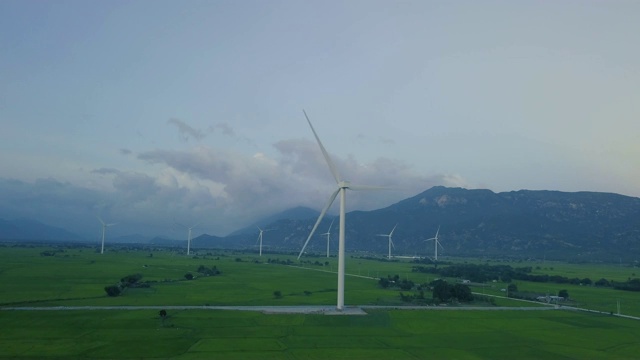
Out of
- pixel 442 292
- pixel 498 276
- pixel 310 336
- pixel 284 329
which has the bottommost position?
pixel 310 336

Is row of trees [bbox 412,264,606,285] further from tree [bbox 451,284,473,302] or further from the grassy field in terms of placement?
the grassy field

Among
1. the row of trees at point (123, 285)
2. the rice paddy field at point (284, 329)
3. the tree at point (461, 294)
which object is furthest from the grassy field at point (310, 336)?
the row of trees at point (123, 285)

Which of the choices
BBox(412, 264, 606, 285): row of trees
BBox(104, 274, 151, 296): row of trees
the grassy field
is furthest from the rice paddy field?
BBox(412, 264, 606, 285): row of trees

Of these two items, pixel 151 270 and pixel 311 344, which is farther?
pixel 151 270

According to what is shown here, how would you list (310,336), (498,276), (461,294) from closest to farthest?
(310,336), (461,294), (498,276)

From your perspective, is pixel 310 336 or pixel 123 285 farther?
pixel 123 285

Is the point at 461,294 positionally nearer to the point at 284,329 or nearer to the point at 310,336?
the point at 284,329

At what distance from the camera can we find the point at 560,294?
4439 inches

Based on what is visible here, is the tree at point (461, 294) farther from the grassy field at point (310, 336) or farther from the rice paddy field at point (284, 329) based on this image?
the grassy field at point (310, 336)

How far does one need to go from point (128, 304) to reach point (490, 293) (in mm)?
75671

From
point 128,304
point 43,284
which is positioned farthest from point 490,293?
point 43,284

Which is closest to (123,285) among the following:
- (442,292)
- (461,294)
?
(442,292)

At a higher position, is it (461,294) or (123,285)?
(461,294)

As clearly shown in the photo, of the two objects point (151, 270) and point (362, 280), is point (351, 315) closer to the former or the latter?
point (362, 280)
